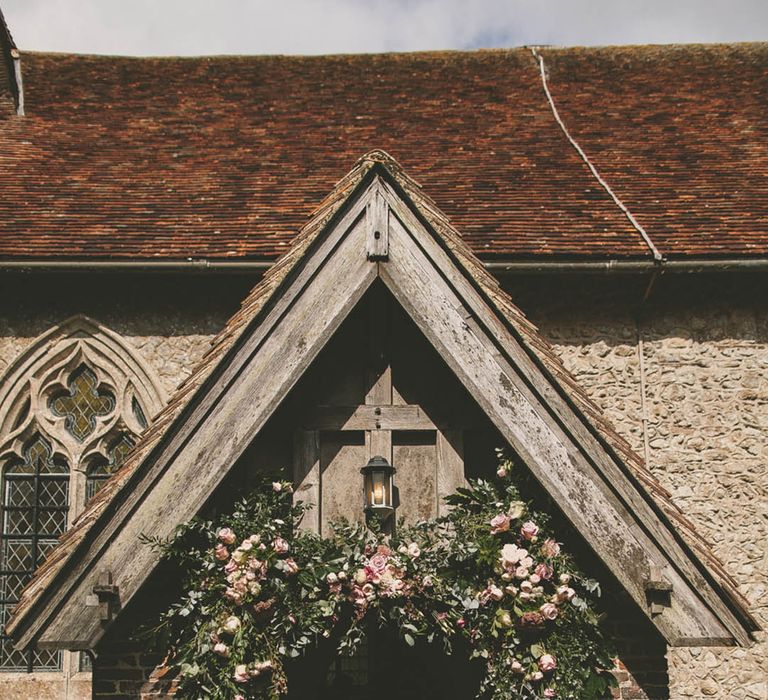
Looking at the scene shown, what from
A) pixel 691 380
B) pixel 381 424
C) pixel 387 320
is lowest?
pixel 381 424

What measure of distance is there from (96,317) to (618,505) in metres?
5.91

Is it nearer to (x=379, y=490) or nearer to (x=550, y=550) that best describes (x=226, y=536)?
(x=379, y=490)

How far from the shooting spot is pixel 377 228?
469 centimetres

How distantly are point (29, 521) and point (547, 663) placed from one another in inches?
232

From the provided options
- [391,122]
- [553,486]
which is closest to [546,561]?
[553,486]

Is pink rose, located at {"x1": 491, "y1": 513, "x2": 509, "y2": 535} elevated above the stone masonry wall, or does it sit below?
below

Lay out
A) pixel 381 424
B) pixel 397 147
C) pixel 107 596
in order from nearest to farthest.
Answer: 1. pixel 107 596
2. pixel 381 424
3. pixel 397 147

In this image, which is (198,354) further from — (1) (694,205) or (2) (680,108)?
(2) (680,108)

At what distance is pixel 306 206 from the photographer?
8797 millimetres

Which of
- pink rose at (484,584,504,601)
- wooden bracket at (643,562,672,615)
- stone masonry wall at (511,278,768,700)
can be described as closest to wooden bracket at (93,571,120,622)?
pink rose at (484,584,504,601)

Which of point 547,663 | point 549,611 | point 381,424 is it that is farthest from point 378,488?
point 547,663

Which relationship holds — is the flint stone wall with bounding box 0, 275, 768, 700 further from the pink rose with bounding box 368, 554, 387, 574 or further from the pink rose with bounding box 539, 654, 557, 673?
the pink rose with bounding box 368, 554, 387, 574

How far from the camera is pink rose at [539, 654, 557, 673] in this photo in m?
4.17

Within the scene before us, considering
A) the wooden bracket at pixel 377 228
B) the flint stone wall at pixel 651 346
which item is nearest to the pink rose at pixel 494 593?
the wooden bracket at pixel 377 228
